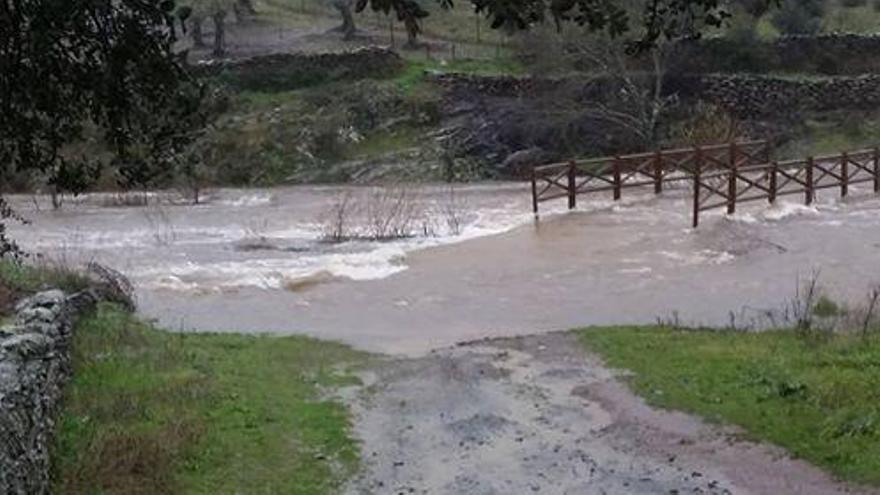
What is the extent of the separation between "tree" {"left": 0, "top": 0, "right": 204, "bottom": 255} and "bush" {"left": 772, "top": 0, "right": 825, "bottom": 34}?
43458mm

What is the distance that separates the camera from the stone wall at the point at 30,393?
29.8 feet

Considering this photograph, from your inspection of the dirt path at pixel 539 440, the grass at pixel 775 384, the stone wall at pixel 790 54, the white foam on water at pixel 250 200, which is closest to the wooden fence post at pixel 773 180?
the grass at pixel 775 384

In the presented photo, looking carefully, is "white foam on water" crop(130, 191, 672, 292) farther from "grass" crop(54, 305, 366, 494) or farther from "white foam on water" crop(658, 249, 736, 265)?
"grass" crop(54, 305, 366, 494)

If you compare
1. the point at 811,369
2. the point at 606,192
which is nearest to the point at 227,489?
the point at 811,369

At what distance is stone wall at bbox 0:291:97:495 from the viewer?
9.09m

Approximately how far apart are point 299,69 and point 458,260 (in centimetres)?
2169

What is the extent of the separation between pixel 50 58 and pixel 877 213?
25.9 metres

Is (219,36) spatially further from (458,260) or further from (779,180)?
(458,260)

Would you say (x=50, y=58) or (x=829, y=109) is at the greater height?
(x=50, y=58)

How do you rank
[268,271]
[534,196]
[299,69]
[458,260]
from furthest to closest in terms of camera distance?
[299,69]
[534,196]
[458,260]
[268,271]

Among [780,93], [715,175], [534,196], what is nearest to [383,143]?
[534,196]

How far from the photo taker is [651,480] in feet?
38.2

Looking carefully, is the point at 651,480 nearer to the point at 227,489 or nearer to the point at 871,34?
the point at 227,489

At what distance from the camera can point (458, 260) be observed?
84.9 feet
